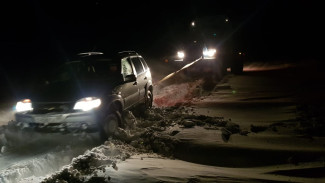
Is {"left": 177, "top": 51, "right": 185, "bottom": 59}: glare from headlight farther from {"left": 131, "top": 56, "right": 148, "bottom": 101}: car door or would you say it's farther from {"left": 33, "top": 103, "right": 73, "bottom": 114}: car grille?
{"left": 33, "top": 103, "right": 73, "bottom": 114}: car grille

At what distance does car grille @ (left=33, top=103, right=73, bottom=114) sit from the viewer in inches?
240

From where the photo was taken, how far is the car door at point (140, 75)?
325 inches

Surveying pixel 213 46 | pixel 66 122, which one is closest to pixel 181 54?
pixel 213 46

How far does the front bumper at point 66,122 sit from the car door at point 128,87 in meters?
1.29

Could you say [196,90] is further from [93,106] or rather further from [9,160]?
[9,160]

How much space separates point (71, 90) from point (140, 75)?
7.56 feet

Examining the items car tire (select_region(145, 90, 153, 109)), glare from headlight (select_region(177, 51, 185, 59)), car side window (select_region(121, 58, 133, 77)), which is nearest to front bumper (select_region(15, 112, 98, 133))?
car side window (select_region(121, 58, 133, 77))

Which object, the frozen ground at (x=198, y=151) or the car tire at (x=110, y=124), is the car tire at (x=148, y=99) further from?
the car tire at (x=110, y=124)

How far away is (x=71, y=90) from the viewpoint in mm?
6559

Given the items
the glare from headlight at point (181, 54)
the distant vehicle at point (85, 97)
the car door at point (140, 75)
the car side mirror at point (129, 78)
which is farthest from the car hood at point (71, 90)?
the glare from headlight at point (181, 54)

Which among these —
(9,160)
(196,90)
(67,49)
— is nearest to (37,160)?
(9,160)

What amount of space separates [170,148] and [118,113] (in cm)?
157

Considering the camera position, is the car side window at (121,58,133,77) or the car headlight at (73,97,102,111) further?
the car side window at (121,58,133,77)

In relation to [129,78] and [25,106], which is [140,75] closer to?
[129,78]
